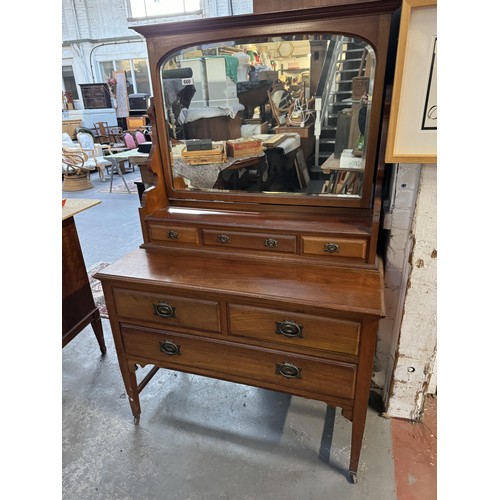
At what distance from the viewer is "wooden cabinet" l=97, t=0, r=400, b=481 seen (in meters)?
1.12

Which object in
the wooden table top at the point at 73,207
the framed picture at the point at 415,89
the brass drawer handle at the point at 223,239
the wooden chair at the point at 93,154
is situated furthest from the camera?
the wooden chair at the point at 93,154

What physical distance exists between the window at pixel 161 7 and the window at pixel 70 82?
331 centimetres

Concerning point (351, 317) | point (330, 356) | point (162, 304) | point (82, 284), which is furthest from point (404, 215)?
point (82, 284)

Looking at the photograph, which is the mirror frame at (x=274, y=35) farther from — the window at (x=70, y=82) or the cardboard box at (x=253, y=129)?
the window at (x=70, y=82)

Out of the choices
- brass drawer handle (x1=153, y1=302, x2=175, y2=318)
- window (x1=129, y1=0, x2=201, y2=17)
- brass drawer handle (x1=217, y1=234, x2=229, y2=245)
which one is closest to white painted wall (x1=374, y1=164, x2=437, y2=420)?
brass drawer handle (x1=217, y1=234, x2=229, y2=245)

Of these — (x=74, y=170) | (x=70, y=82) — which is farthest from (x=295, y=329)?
(x=70, y=82)

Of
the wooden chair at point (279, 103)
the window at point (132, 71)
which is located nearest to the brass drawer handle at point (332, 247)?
the wooden chair at point (279, 103)

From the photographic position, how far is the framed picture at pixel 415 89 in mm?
965

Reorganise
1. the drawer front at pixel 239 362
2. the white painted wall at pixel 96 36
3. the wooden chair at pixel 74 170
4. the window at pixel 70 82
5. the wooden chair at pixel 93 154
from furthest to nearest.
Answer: the window at pixel 70 82
the white painted wall at pixel 96 36
the wooden chair at pixel 93 154
the wooden chair at pixel 74 170
the drawer front at pixel 239 362

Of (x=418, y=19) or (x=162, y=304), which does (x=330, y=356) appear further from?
(x=418, y=19)

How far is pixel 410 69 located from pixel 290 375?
108 centimetres

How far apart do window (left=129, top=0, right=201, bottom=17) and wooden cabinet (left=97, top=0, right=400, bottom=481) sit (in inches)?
336

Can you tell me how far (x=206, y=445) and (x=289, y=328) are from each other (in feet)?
2.58

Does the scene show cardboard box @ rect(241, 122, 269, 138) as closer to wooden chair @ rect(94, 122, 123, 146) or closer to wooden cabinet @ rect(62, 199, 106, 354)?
wooden cabinet @ rect(62, 199, 106, 354)
